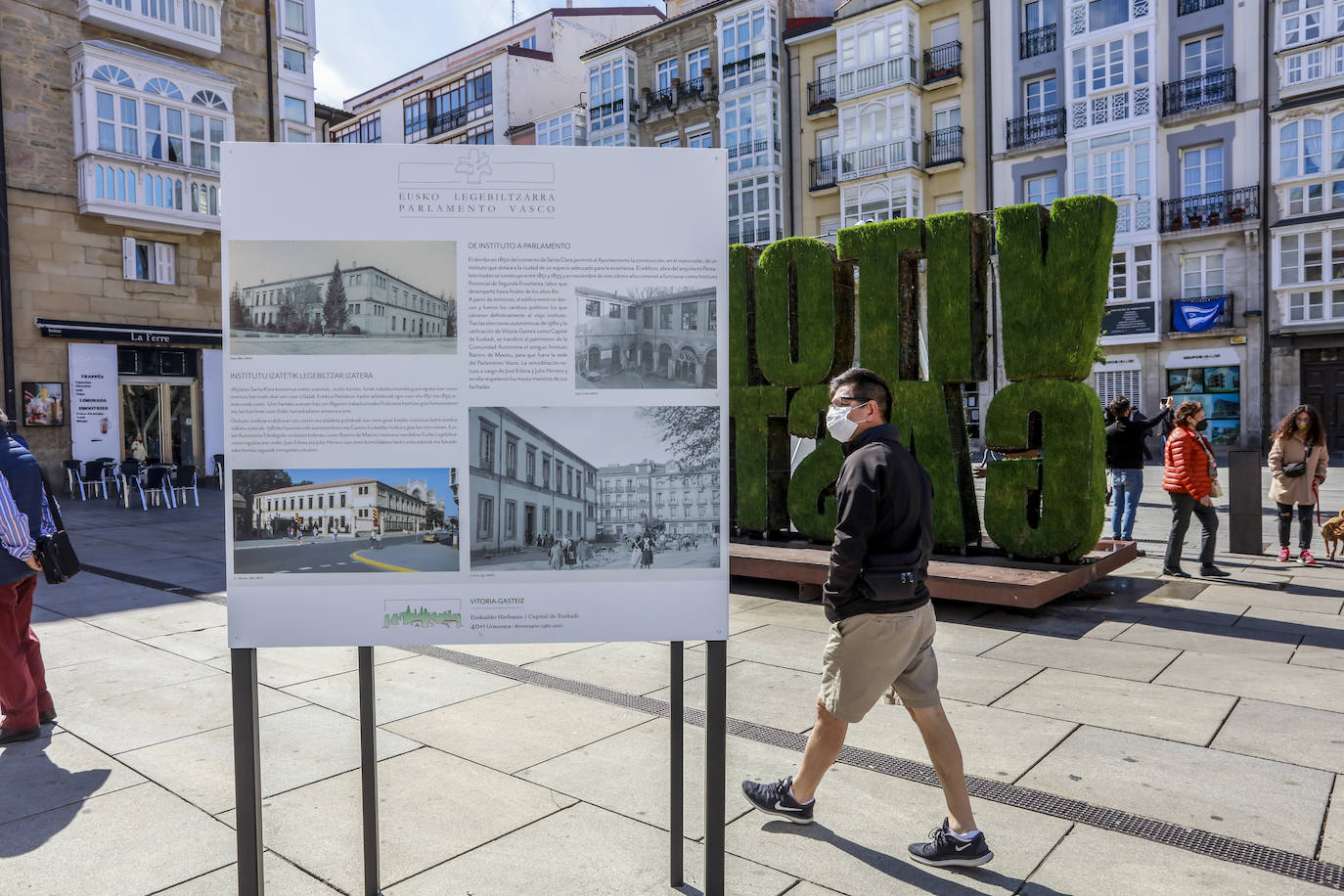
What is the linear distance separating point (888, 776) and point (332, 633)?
8.71ft

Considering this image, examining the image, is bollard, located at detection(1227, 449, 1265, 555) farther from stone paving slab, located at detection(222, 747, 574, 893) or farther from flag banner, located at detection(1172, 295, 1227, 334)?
flag banner, located at detection(1172, 295, 1227, 334)

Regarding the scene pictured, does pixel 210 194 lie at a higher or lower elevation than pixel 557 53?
lower

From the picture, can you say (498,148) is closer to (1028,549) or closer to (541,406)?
(541,406)

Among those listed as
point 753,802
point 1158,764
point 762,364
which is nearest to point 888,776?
point 753,802

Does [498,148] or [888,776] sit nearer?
[498,148]

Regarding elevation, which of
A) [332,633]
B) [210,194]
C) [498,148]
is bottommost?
[332,633]

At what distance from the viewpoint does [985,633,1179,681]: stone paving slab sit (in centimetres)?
599

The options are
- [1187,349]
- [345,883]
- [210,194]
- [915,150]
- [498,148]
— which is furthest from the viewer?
[915,150]

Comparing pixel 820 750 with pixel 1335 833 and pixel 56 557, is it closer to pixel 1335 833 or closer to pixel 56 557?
pixel 1335 833

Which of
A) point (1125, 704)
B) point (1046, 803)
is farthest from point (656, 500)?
point (1125, 704)

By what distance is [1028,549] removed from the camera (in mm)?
8195

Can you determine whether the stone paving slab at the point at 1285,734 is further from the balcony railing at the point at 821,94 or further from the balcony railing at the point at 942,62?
the balcony railing at the point at 821,94

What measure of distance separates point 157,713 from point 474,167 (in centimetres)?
412

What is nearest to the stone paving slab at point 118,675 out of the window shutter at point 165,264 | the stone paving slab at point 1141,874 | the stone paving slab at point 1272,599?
the stone paving slab at point 1141,874
